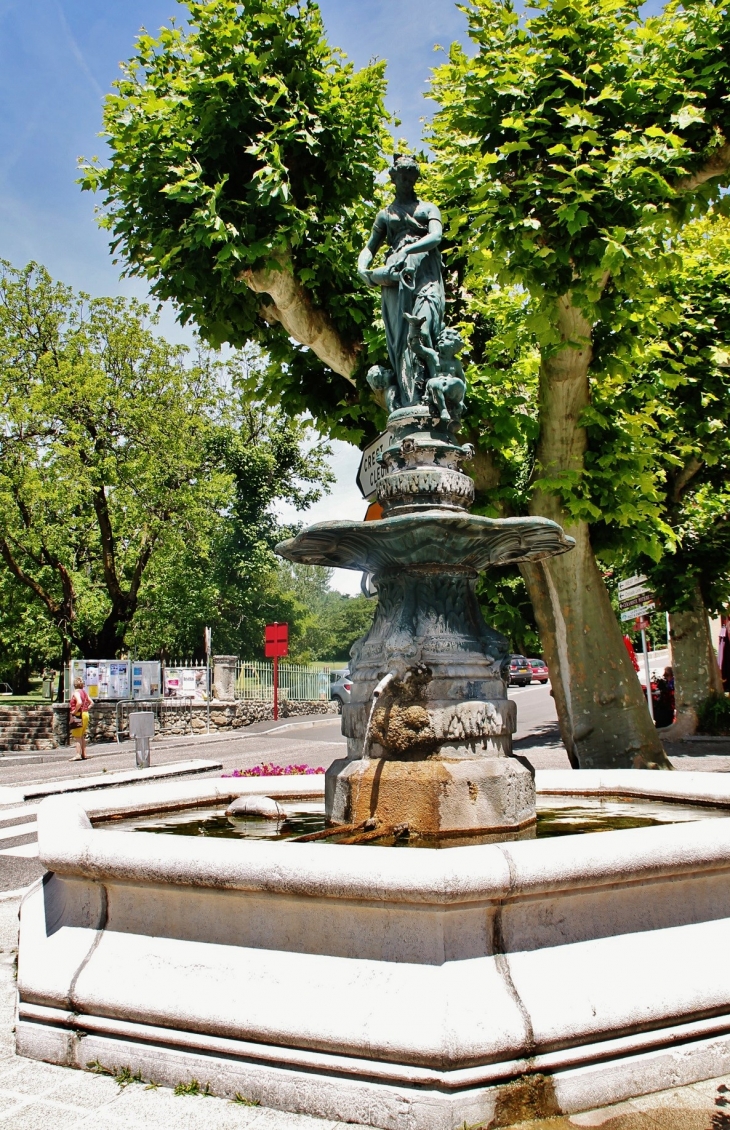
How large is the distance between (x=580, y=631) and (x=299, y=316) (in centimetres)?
500

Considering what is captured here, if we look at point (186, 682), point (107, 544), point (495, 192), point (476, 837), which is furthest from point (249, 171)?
point (107, 544)

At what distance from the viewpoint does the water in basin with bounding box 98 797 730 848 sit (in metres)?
4.51

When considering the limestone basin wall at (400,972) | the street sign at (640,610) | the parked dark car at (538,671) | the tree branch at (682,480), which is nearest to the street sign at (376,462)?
the limestone basin wall at (400,972)

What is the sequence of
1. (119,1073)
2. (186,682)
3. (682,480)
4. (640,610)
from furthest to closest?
(186,682)
(640,610)
(682,480)
(119,1073)

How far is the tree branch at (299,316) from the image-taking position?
361 inches

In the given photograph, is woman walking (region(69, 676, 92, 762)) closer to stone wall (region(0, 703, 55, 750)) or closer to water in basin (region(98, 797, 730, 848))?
stone wall (region(0, 703, 55, 750))

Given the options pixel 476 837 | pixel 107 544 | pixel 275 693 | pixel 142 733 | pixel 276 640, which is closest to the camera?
pixel 476 837

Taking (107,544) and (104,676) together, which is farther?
(107,544)

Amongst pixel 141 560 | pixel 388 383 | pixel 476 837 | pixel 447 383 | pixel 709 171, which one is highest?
pixel 709 171

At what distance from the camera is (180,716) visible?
24.8m

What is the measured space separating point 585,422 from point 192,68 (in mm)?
6023

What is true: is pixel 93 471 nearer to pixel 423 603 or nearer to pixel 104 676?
pixel 104 676

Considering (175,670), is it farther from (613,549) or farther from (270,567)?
(613,549)

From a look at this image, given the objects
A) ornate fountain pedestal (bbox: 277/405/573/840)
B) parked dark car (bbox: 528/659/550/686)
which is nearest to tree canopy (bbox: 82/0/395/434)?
ornate fountain pedestal (bbox: 277/405/573/840)
